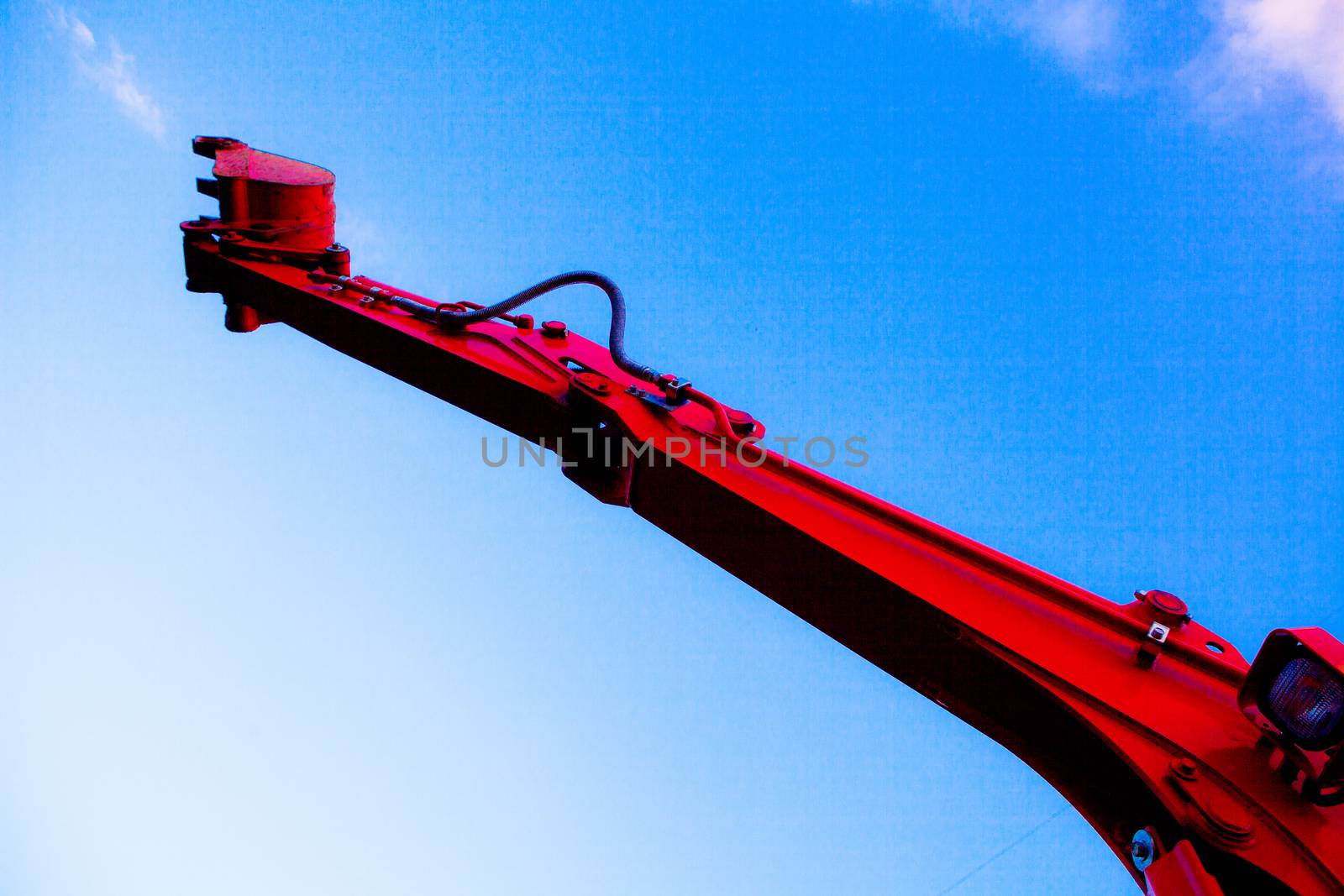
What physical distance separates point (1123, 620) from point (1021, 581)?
20 centimetres

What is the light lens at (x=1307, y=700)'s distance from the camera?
116cm

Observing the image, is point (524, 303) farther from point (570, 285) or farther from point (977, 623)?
point (977, 623)

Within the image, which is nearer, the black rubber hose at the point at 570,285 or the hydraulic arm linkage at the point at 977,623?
the hydraulic arm linkage at the point at 977,623

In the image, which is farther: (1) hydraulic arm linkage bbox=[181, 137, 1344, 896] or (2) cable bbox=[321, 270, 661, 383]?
(2) cable bbox=[321, 270, 661, 383]

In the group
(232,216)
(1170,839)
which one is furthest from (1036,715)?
(232,216)

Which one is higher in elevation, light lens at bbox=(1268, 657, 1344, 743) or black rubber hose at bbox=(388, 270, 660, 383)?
black rubber hose at bbox=(388, 270, 660, 383)

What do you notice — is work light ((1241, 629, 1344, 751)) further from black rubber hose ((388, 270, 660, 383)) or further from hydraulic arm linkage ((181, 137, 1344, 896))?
black rubber hose ((388, 270, 660, 383))

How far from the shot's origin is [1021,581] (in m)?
1.68

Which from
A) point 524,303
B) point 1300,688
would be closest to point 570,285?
point 524,303

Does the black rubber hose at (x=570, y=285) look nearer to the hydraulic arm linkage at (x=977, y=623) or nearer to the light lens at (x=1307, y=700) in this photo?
the hydraulic arm linkage at (x=977, y=623)

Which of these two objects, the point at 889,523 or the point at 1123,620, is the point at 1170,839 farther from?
the point at 889,523

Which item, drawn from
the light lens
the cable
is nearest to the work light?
the light lens

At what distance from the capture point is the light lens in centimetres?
116

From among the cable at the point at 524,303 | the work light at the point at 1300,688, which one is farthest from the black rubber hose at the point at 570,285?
the work light at the point at 1300,688
